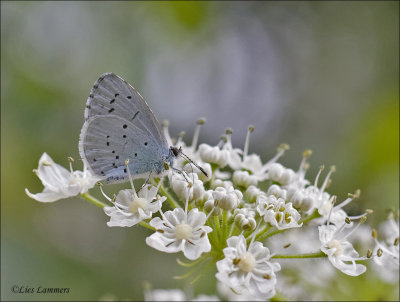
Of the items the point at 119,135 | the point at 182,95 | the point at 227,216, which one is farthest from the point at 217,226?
the point at 182,95

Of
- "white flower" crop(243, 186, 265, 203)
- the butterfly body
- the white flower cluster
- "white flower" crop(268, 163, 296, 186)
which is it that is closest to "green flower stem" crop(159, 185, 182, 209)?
the white flower cluster

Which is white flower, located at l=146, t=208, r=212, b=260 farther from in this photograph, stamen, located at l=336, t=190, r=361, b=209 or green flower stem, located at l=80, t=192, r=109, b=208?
stamen, located at l=336, t=190, r=361, b=209

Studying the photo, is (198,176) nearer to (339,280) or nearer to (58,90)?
(339,280)

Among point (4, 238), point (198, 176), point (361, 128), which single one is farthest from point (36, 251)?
point (361, 128)

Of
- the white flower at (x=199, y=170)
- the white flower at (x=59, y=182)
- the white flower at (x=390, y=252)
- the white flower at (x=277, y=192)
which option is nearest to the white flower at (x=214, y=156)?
the white flower at (x=199, y=170)

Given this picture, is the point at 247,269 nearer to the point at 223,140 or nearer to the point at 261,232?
the point at 261,232

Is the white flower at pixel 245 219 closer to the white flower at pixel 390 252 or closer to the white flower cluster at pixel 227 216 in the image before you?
the white flower cluster at pixel 227 216

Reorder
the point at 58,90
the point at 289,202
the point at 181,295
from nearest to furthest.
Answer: the point at 289,202 < the point at 181,295 < the point at 58,90
